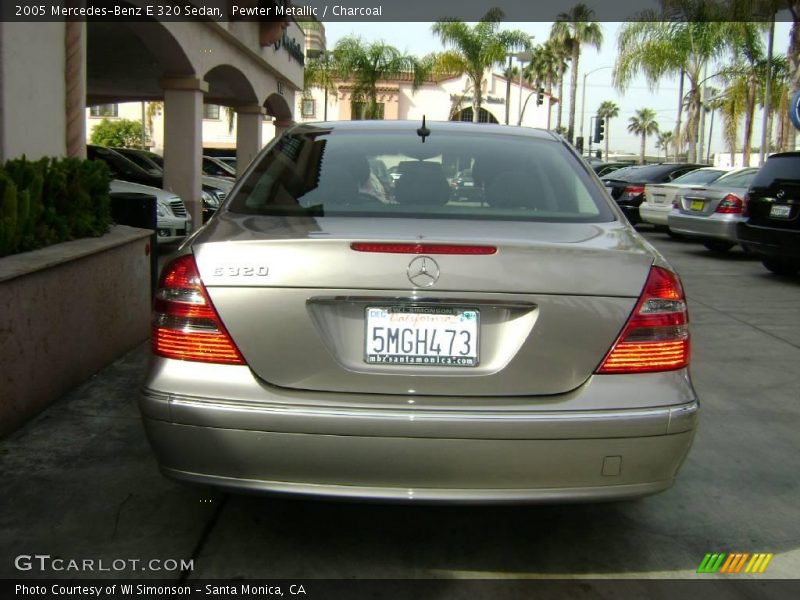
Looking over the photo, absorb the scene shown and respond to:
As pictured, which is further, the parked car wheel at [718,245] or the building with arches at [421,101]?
the building with arches at [421,101]

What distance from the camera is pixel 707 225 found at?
13234 millimetres

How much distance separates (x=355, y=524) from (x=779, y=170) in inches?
354

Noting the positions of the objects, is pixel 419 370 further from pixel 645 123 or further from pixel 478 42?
pixel 645 123

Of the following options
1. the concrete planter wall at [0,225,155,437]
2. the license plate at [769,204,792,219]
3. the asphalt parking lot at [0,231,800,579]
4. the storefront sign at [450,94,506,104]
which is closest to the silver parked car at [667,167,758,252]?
the license plate at [769,204,792,219]

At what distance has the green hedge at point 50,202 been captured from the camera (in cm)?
486

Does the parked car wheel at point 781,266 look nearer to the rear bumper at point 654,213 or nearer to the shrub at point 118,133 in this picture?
the rear bumper at point 654,213

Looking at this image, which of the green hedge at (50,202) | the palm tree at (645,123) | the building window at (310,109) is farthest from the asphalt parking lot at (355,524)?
the palm tree at (645,123)

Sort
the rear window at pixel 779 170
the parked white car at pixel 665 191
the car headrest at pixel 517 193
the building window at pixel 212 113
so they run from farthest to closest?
the building window at pixel 212 113 < the parked white car at pixel 665 191 < the rear window at pixel 779 170 < the car headrest at pixel 517 193

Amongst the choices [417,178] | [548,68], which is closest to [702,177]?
[417,178]

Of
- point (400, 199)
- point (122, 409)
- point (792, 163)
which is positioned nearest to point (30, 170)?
point (122, 409)

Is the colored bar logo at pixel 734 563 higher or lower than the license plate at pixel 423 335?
lower

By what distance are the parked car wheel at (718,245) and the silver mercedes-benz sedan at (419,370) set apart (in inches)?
468

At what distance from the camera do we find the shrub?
49.4 m

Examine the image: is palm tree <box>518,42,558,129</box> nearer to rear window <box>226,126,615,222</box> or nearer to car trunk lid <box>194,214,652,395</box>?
rear window <box>226,126,615,222</box>
